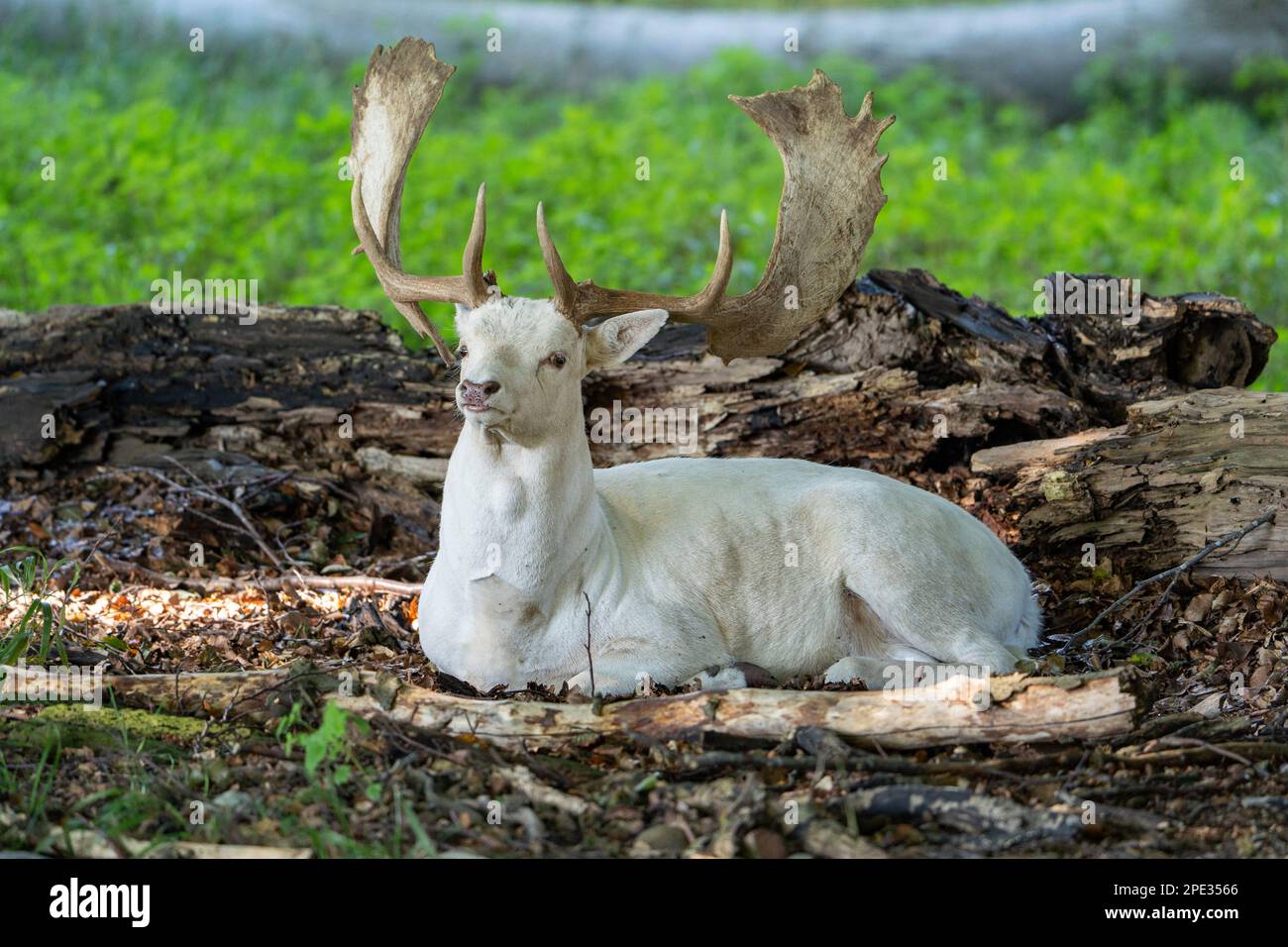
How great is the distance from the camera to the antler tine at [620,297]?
231 inches

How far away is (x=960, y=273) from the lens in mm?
13547

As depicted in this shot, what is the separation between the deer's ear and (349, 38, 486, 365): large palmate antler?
67 centimetres

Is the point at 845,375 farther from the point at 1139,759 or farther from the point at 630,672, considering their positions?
the point at 1139,759

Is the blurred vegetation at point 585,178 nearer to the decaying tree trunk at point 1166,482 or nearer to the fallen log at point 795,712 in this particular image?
the decaying tree trunk at point 1166,482

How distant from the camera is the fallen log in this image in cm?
A: 504

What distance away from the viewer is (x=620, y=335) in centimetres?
627

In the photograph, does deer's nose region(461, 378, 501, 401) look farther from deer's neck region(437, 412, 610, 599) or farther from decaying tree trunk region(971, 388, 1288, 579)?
decaying tree trunk region(971, 388, 1288, 579)

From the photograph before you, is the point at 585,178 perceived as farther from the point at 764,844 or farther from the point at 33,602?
the point at 764,844

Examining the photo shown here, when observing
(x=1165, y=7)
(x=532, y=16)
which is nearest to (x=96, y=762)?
(x=532, y=16)

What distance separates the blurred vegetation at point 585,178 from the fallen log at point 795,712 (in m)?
7.07

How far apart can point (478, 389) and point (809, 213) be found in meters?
1.92

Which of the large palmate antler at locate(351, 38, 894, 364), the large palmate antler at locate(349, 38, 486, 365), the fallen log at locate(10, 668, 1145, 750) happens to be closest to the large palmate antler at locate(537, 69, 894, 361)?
the large palmate antler at locate(351, 38, 894, 364)

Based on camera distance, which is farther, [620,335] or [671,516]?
[671,516]

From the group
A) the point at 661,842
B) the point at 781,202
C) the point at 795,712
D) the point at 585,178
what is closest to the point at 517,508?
the point at 795,712
